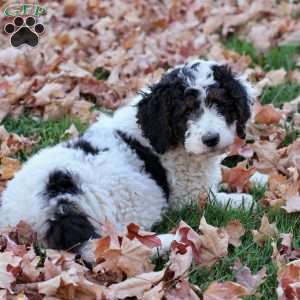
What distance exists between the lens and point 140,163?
461 centimetres

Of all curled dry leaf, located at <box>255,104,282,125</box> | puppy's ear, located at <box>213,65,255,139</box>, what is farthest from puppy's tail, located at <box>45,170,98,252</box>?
curled dry leaf, located at <box>255,104,282,125</box>

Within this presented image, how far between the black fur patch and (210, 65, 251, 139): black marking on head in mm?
573

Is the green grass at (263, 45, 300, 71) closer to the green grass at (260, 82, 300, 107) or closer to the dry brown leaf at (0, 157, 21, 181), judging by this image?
the green grass at (260, 82, 300, 107)

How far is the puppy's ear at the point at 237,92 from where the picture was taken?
15.2ft

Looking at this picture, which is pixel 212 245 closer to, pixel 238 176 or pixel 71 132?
pixel 238 176

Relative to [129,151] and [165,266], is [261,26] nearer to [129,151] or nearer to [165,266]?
[129,151]

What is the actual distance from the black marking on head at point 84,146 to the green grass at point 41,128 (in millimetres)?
1035

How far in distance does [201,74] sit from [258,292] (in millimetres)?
1648

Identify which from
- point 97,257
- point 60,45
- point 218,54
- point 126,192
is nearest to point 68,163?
point 126,192

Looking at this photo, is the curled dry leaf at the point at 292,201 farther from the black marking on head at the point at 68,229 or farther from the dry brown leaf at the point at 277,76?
the dry brown leaf at the point at 277,76

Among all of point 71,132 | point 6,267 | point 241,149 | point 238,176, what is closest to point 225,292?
point 6,267

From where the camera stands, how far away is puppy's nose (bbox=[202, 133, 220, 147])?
14.3 ft

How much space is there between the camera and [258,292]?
3.53 meters

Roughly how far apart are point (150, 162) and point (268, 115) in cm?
165
